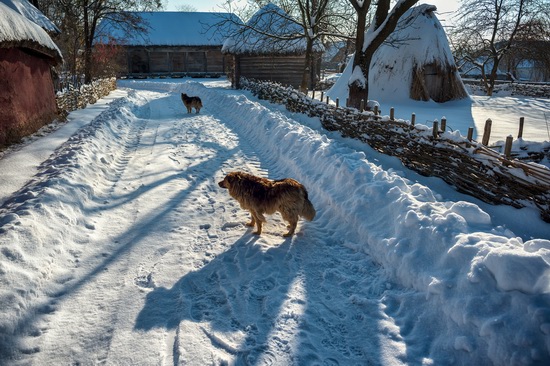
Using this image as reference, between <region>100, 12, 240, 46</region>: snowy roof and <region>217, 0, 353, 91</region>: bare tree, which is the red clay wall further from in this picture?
<region>100, 12, 240, 46</region>: snowy roof

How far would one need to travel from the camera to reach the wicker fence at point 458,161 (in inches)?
180

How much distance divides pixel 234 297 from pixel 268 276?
53 cm

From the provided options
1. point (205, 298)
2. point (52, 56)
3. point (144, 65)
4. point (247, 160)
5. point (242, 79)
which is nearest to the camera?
point (205, 298)

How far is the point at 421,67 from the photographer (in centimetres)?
1789

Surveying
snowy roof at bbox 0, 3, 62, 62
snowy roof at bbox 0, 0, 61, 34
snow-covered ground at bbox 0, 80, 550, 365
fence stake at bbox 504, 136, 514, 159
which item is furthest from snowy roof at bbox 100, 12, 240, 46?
fence stake at bbox 504, 136, 514, 159

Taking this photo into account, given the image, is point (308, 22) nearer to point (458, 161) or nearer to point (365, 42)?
point (365, 42)

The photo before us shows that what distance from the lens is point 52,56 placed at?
11852mm

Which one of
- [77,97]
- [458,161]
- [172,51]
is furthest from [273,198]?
[172,51]

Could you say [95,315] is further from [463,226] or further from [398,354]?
[463,226]

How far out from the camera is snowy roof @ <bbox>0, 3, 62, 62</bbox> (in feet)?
27.9

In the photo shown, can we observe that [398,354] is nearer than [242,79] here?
Yes

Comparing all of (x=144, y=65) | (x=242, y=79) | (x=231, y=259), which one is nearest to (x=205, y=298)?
(x=231, y=259)

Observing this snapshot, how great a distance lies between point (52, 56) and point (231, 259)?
450 inches

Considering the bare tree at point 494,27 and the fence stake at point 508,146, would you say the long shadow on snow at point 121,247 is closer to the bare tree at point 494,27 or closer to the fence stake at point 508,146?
the fence stake at point 508,146
